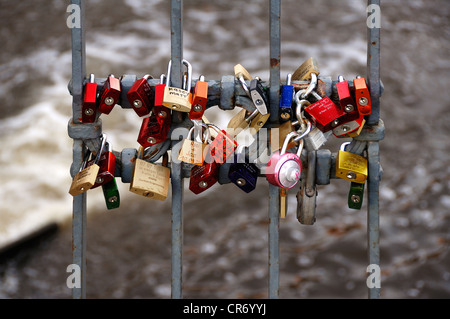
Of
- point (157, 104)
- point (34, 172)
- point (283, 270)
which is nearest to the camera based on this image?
point (157, 104)

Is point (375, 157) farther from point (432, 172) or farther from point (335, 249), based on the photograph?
point (432, 172)

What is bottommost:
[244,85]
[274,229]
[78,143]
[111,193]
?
[274,229]

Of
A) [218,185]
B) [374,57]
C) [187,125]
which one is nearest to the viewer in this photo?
[374,57]

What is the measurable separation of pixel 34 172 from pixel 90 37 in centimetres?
123

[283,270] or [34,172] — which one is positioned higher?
[34,172]

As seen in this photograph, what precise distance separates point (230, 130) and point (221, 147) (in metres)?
0.09

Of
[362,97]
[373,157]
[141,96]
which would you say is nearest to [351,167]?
[373,157]

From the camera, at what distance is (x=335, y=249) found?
3760 millimetres

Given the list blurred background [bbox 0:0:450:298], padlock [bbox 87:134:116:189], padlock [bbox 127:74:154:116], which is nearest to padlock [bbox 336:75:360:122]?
padlock [bbox 127:74:154:116]

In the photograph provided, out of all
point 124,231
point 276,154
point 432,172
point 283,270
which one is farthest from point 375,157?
point 432,172

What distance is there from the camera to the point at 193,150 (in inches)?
60.3

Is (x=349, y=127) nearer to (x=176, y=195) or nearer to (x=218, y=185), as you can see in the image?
(x=176, y=195)

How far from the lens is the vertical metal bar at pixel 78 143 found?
4.87 feet

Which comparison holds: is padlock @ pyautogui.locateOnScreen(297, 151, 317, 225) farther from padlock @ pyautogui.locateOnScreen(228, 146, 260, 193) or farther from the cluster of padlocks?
padlock @ pyautogui.locateOnScreen(228, 146, 260, 193)
